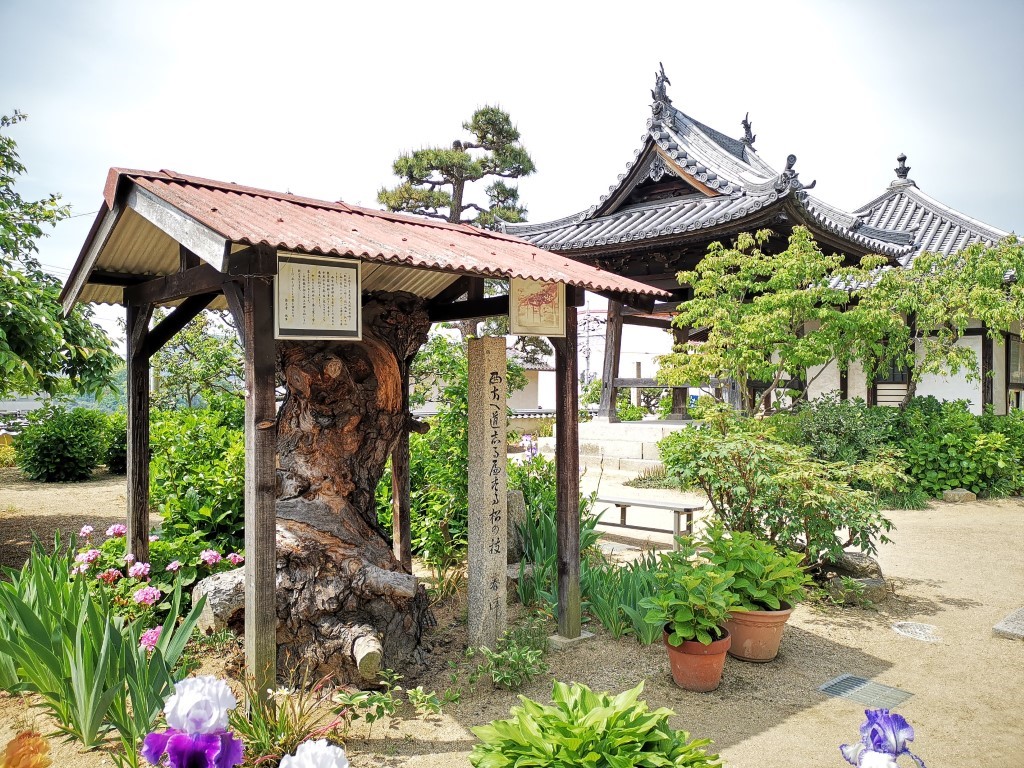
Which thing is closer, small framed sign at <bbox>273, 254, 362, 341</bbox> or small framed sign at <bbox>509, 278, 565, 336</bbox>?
small framed sign at <bbox>273, 254, 362, 341</bbox>

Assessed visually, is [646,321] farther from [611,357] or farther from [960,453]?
[960,453]

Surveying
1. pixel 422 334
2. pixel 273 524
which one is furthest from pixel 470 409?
pixel 273 524

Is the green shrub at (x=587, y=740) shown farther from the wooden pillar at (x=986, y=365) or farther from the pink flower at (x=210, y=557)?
the wooden pillar at (x=986, y=365)

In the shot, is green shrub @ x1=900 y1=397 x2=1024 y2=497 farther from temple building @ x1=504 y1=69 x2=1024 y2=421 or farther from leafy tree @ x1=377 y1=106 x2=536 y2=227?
leafy tree @ x1=377 y1=106 x2=536 y2=227

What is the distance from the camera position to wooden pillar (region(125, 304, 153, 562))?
523cm

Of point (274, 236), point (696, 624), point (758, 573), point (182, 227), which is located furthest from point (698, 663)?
point (182, 227)

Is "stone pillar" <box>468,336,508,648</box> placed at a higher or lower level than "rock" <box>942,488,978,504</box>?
higher

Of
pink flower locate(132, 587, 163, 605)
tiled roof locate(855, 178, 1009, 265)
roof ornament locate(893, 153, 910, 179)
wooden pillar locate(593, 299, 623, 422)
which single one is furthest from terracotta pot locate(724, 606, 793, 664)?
roof ornament locate(893, 153, 910, 179)

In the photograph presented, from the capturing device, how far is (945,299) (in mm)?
10984

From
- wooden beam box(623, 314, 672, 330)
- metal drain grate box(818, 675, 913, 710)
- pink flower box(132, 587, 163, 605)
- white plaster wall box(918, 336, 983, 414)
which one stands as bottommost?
metal drain grate box(818, 675, 913, 710)

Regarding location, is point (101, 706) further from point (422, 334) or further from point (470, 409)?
point (422, 334)

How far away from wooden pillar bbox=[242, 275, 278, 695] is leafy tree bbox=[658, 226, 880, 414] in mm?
6151

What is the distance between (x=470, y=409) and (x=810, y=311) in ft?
17.9

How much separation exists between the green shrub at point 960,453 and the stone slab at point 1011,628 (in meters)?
6.37
